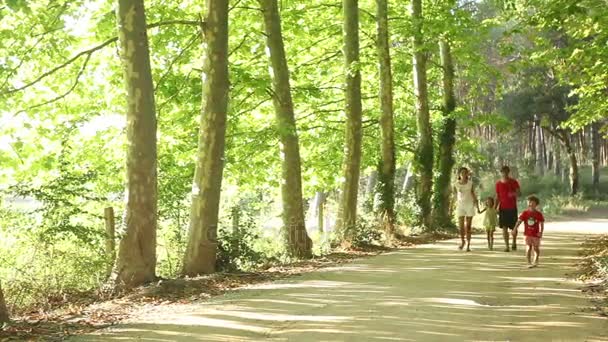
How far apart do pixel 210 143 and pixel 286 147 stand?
3746mm

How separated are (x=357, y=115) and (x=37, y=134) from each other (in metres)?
8.45

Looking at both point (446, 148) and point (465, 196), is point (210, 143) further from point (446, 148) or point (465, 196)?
point (446, 148)

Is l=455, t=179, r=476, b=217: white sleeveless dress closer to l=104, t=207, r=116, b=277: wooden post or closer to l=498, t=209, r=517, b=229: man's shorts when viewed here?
l=498, t=209, r=517, b=229: man's shorts

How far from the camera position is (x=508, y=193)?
1502 centimetres

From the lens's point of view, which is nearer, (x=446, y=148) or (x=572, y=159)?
(x=446, y=148)

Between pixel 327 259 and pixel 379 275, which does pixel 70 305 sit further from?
pixel 327 259

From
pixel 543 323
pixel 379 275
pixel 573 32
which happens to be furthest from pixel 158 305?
pixel 573 32

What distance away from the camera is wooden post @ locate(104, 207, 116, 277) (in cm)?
1180

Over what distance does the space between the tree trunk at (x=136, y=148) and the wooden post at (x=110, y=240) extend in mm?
951

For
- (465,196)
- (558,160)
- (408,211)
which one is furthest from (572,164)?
(465,196)

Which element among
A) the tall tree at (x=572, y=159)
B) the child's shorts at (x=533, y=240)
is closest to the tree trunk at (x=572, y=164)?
the tall tree at (x=572, y=159)

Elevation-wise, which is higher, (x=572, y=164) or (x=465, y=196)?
(x=572, y=164)

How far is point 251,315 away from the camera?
8.27 meters

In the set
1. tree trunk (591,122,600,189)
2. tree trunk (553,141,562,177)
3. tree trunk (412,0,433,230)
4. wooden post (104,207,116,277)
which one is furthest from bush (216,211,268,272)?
tree trunk (553,141,562,177)
